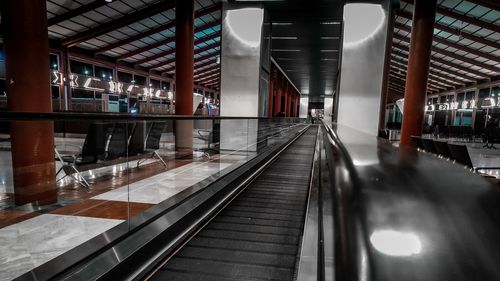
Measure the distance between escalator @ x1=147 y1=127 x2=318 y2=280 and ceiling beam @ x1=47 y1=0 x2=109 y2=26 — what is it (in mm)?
13475

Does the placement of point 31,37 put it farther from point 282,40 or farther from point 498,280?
point 282,40

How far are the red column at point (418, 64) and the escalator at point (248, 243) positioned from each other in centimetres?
592

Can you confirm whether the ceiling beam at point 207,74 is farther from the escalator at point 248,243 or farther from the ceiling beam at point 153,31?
the escalator at point 248,243

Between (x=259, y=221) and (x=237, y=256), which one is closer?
(x=237, y=256)

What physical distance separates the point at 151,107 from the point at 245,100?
33.2 ft

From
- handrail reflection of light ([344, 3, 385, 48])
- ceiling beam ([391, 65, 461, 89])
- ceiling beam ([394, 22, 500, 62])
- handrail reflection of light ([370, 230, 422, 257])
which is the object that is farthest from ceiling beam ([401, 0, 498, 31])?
handrail reflection of light ([370, 230, 422, 257])

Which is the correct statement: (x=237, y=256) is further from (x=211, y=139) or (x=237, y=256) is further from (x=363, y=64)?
(x=363, y=64)

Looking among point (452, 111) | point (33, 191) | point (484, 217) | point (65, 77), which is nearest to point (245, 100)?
point (33, 191)

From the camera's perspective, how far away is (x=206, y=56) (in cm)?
2433

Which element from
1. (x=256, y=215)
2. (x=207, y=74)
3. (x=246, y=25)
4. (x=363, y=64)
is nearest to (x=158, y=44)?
(x=207, y=74)

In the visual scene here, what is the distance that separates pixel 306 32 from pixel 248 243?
1241 centimetres

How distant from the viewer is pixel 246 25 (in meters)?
8.82

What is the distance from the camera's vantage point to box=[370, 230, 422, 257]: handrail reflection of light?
365 mm

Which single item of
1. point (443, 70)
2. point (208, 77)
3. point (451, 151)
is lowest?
point (451, 151)
